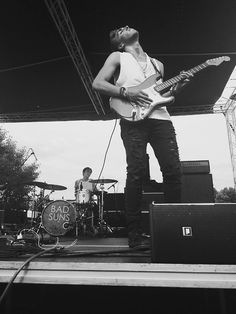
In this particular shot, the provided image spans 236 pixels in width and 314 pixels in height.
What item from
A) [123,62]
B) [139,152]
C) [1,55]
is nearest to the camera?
[139,152]

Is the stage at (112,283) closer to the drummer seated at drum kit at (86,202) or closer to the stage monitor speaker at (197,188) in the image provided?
the stage monitor speaker at (197,188)

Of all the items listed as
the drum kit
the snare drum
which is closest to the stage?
the drum kit

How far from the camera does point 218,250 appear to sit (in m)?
1.37

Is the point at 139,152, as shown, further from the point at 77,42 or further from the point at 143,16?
the point at 77,42

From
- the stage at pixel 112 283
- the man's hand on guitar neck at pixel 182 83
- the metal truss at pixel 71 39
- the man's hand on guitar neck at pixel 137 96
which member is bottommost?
the stage at pixel 112 283

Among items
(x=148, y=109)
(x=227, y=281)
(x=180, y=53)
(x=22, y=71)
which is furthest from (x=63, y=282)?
(x=22, y=71)

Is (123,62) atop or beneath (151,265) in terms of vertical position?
atop

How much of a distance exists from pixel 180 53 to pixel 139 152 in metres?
4.42

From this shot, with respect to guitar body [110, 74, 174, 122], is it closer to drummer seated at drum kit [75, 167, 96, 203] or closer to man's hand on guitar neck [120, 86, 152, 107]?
man's hand on guitar neck [120, 86, 152, 107]

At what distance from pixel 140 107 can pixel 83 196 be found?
466 cm

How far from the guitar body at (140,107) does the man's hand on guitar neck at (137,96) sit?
2cm

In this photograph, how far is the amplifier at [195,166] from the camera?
4.07 meters

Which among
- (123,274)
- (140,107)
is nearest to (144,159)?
(140,107)

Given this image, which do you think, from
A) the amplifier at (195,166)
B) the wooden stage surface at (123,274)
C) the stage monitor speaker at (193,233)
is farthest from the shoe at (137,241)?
the amplifier at (195,166)
